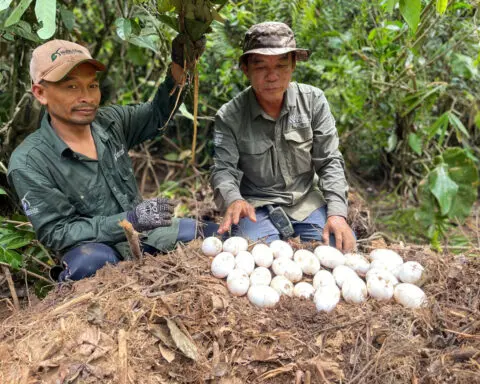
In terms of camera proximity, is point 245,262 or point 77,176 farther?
point 77,176

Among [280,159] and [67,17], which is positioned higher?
Result: [67,17]

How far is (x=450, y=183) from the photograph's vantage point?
3633mm

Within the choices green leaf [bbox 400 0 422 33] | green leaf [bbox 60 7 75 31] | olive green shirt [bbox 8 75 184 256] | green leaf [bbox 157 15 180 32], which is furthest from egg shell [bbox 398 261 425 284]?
green leaf [bbox 60 7 75 31]

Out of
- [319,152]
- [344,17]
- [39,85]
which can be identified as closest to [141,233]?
[39,85]

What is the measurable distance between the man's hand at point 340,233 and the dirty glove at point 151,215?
0.92 metres

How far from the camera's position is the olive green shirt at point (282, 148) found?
9.94 feet

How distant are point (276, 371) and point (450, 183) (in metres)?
2.39

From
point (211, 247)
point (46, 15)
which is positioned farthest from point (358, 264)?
point (46, 15)

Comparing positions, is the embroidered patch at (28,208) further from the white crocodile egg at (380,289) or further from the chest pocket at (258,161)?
the white crocodile egg at (380,289)

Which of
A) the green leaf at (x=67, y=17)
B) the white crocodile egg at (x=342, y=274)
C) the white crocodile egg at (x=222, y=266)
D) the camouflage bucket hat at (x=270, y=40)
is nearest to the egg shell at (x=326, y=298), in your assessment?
the white crocodile egg at (x=342, y=274)

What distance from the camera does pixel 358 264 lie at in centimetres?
249

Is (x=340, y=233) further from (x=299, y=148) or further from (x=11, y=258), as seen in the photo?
(x=11, y=258)

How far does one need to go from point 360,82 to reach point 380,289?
90.4 inches

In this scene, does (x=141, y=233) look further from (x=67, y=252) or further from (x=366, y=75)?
(x=366, y=75)
